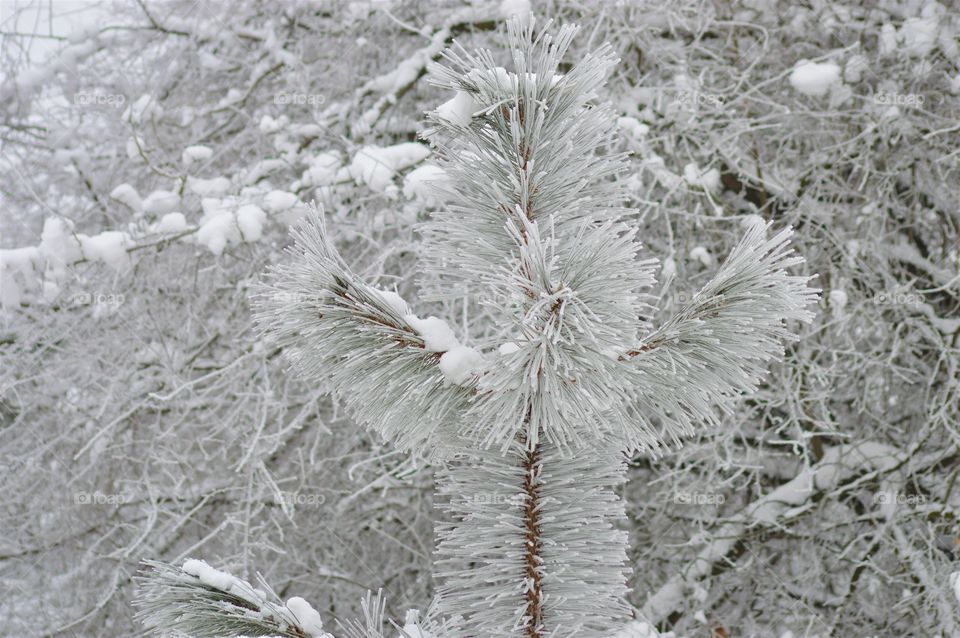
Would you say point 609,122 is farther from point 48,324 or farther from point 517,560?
point 48,324

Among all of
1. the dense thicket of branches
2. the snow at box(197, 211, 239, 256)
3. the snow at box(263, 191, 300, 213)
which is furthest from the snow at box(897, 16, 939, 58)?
the snow at box(197, 211, 239, 256)

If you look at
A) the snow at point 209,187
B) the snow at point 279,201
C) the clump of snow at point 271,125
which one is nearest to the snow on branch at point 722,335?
the snow at point 279,201

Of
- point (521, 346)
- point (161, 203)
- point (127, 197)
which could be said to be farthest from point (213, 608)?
point (127, 197)

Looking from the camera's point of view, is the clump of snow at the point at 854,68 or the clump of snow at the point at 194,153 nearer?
the clump of snow at the point at 854,68

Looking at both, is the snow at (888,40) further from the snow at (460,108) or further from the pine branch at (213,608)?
the pine branch at (213,608)

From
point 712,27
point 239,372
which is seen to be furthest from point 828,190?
point 239,372

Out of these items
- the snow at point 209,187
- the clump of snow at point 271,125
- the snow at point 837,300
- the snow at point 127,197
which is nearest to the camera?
the snow at point 837,300

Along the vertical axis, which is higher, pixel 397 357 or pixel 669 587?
pixel 397 357

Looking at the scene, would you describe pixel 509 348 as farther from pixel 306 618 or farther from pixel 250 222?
pixel 250 222
